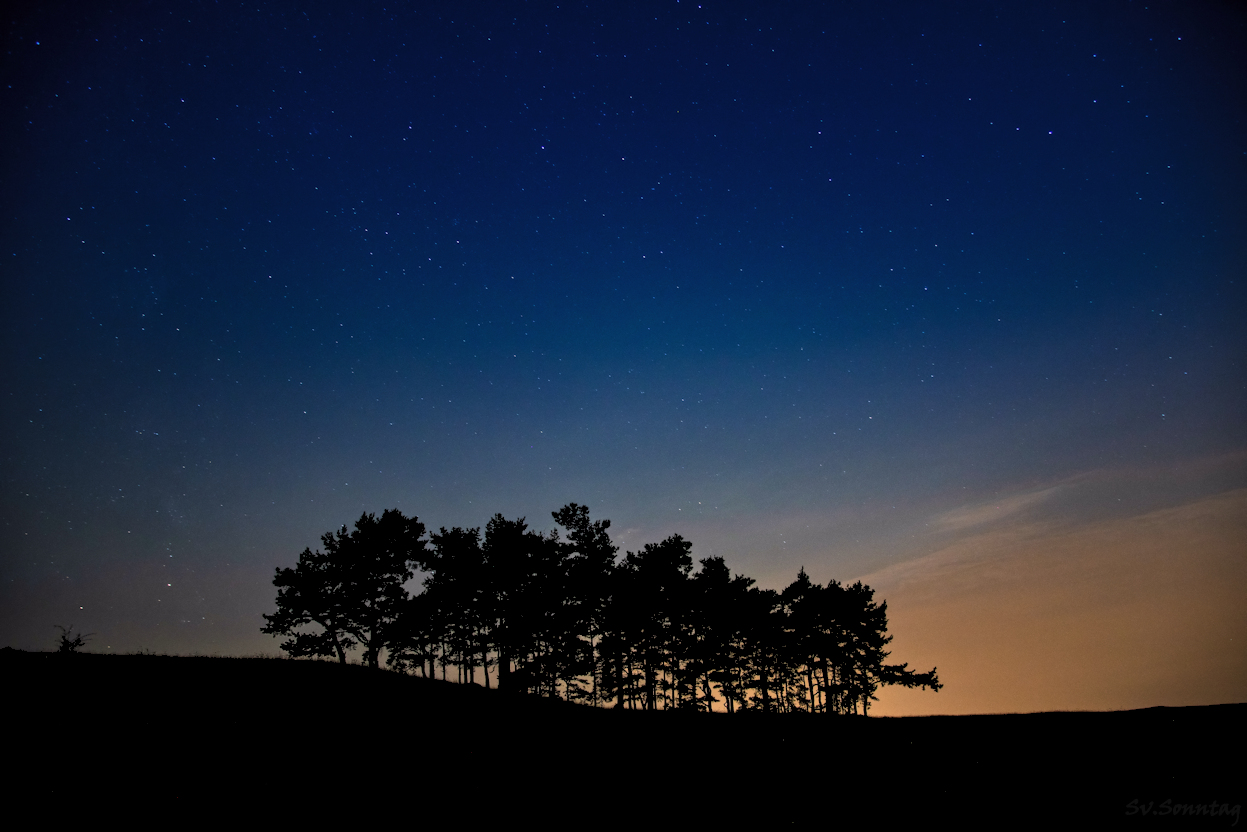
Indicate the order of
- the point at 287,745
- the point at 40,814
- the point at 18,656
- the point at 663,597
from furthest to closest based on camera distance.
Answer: the point at 663,597
the point at 18,656
the point at 287,745
the point at 40,814

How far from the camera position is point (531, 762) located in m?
18.2

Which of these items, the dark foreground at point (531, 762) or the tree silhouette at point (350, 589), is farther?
the tree silhouette at point (350, 589)

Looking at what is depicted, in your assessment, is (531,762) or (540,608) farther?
(540,608)

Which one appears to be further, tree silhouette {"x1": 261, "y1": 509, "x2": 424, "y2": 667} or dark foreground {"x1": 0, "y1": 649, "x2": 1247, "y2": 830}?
tree silhouette {"x1": 261, "y1": 509, "x2": 424, "y2": 667}

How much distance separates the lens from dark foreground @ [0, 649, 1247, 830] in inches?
517

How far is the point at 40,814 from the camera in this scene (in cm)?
1178

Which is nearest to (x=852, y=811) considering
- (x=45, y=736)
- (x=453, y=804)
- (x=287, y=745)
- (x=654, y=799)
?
(x=654, y=799)

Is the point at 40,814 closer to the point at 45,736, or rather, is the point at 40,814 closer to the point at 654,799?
the point at 45,736

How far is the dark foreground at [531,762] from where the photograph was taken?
43.1ft

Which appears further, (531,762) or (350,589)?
→ (350,589)

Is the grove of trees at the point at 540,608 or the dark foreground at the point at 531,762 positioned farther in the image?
the grove of trees at the point at 540,608

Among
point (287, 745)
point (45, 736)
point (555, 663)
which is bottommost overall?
point (555, 663)

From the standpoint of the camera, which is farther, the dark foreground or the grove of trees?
the grove of trees

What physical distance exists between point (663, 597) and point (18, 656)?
35518 mm
